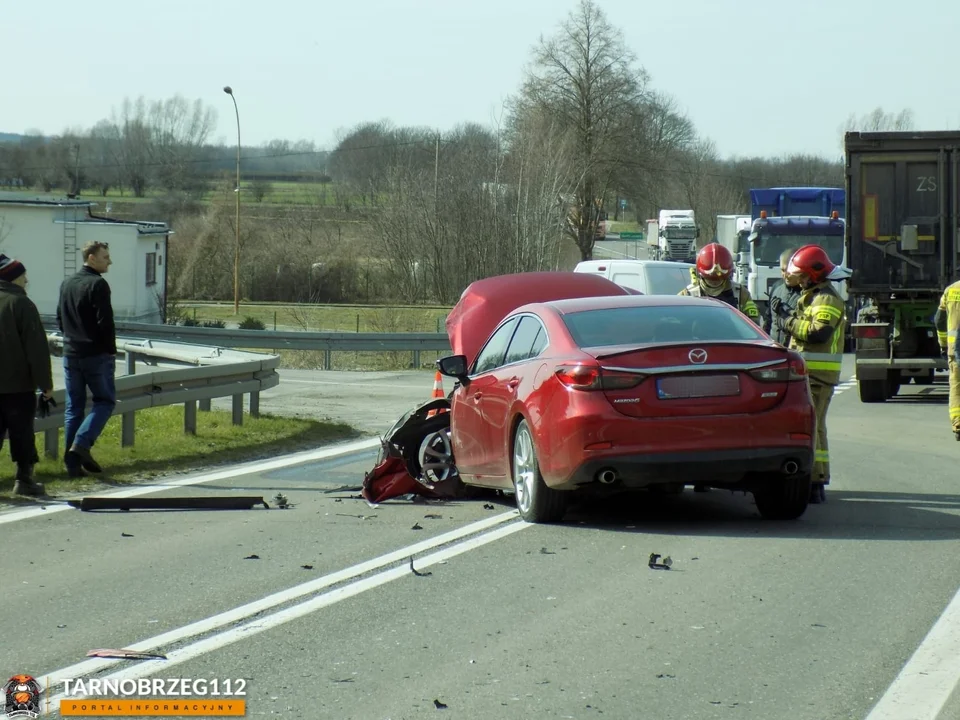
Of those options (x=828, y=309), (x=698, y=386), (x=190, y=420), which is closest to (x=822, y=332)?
(x=828, y=309)

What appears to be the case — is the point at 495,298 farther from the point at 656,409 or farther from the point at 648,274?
the point at 648,274

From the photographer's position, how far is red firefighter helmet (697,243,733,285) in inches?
423

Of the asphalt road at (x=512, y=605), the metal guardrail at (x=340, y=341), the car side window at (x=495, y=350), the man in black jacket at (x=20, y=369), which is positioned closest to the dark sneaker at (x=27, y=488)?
the man in black jacket at (x=20, y=369)

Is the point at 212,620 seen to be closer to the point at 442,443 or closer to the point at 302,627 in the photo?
the point at 302,627

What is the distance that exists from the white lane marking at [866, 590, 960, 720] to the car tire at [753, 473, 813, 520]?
8.31 feet

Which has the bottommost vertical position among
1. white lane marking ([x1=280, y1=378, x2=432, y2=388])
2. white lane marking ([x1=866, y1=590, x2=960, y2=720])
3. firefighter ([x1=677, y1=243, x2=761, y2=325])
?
white lane marking ([x1=280, y1=378, x2=432, y2=388])

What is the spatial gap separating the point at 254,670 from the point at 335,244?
73.7 meters

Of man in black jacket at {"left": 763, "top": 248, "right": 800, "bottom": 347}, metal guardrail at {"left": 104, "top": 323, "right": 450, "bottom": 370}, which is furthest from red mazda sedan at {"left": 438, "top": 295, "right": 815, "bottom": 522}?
metal guardrail at {"left": 104, "top": 323, "right": 450, "bottom": 370}

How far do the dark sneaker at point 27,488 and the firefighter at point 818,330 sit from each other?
550 centimetres

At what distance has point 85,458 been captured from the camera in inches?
442

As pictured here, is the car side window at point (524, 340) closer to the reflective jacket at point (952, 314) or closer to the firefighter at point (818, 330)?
the firefighter at point (818, 330)

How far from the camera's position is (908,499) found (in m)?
9.91

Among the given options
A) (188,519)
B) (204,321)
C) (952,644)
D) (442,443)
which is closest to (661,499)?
(442,443)

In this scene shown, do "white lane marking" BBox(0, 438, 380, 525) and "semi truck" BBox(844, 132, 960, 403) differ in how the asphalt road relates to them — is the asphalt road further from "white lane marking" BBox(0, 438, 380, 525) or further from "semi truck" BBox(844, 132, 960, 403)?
"semi truck" BBox(844, 132, 960, 403)
